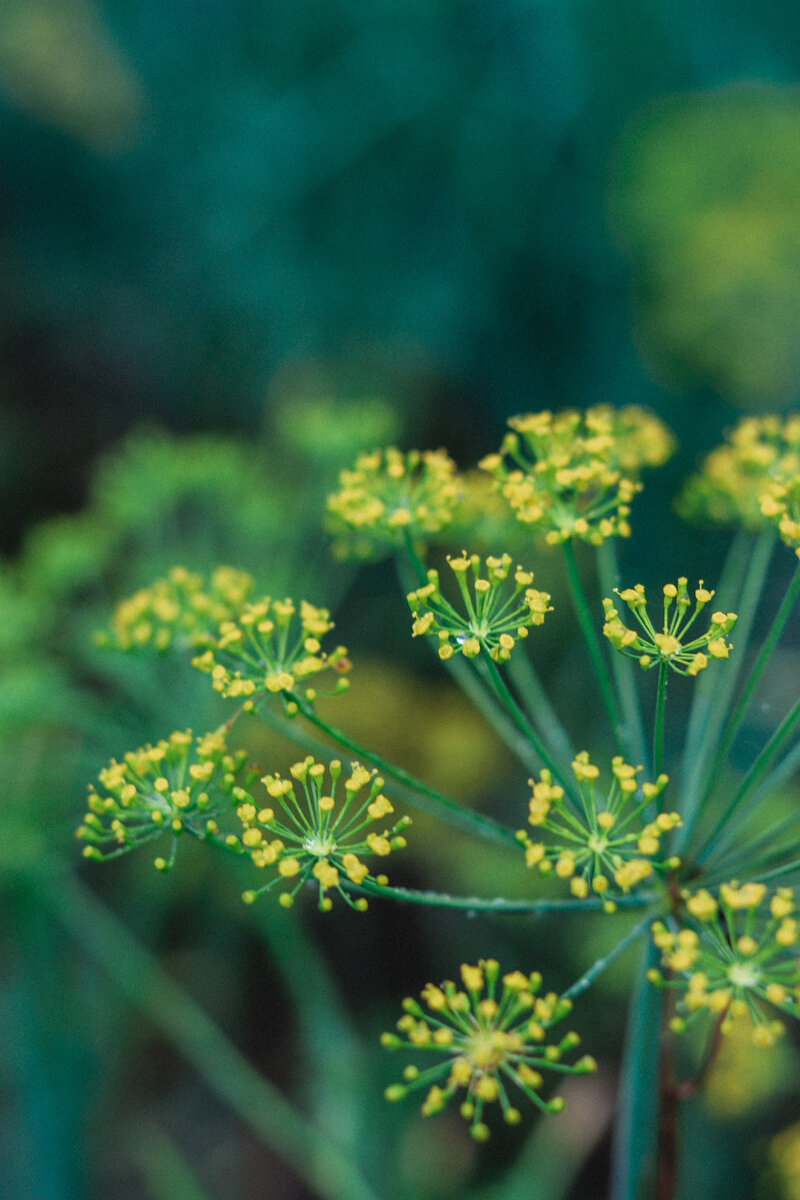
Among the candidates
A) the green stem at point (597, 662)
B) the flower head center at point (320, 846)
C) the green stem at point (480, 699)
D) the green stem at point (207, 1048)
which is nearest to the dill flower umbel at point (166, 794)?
the flower head center at point (320, 846)

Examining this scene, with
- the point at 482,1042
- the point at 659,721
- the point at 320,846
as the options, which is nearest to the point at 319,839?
the point at 320,846

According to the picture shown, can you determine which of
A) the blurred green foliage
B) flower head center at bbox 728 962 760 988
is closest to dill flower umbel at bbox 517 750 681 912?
flower head center at bbox 728 962 760 988

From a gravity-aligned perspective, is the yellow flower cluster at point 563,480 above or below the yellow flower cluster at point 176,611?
below

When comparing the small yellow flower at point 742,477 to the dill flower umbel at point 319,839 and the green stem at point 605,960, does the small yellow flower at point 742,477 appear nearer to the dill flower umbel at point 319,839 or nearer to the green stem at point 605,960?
the green stem at point 605,960

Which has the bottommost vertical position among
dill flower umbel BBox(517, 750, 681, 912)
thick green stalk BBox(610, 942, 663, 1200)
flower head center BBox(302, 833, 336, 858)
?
thick green stalk BBox(610, 942, 663, 1200)

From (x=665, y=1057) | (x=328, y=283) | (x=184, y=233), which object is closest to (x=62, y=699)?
(x=665, y=1057)

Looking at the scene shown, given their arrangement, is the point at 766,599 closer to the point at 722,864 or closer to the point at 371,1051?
the point at 722,864

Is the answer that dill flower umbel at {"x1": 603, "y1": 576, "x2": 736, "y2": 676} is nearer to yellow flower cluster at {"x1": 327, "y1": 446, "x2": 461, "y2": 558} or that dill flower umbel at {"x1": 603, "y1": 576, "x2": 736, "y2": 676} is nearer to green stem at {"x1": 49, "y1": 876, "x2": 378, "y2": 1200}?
yellow flower cluster at {"x1": 327, "y1": 446, "x2": 461, "y2": 558}
